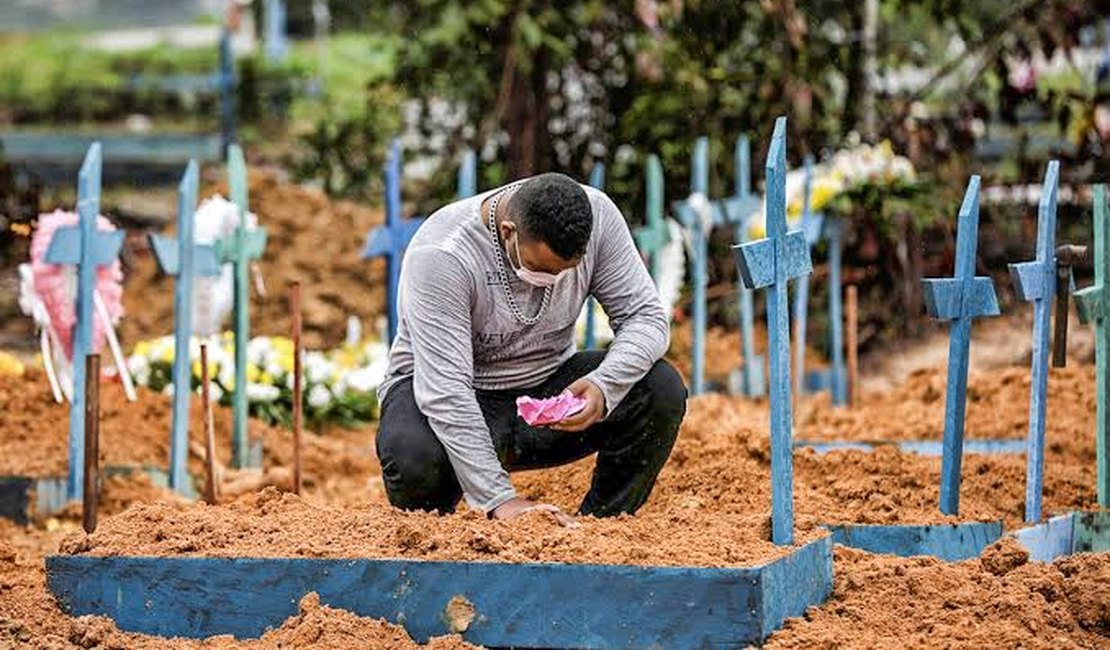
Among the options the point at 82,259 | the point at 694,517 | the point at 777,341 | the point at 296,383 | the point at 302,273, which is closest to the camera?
the point at 777,341

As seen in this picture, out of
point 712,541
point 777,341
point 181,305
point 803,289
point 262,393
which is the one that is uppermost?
point 803,289

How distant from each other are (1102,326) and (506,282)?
2.03m

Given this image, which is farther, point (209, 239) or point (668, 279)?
point (668, 279)

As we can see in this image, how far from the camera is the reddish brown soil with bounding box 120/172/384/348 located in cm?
1266

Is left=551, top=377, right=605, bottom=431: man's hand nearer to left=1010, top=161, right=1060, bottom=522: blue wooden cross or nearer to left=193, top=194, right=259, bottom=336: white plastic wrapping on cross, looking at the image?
left=1010, top=161, right=1060, bottom=522: blue wooden cross

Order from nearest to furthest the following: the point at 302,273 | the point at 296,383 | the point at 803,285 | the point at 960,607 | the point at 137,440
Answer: the point at 960,607
the point at 296,383
the point at 137,440
the point at 803,285
the point at 302,273

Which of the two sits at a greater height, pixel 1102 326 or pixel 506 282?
pixel 506 282

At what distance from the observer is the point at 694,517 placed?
17.3 feet

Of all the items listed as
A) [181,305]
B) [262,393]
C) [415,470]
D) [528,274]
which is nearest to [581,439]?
[415,470]

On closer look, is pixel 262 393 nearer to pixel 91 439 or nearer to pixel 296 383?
pixel 296 383

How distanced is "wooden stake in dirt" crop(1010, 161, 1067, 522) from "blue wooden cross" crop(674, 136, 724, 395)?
3804 millimetres

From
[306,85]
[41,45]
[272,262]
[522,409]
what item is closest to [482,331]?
[522,409]

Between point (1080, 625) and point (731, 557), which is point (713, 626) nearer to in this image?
point (731, 557)

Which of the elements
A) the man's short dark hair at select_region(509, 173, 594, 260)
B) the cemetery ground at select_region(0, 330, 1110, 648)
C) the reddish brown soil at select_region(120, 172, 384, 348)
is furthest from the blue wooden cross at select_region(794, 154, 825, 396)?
the man's short dark hair at select_region(509, 173, 594, 260)
